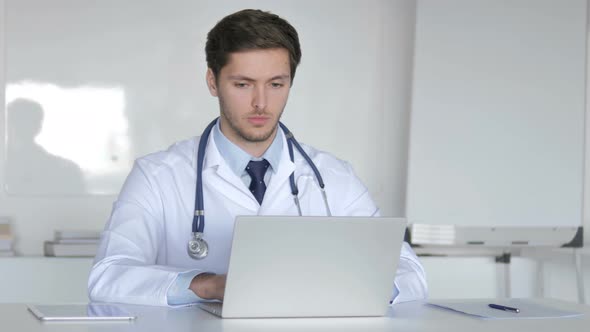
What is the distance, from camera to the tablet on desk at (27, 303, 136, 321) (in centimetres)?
178

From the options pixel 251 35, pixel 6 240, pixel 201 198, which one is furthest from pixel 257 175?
pixel 6 240

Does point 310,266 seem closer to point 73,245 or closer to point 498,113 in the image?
point 73,245

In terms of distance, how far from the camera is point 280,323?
179 centimetres

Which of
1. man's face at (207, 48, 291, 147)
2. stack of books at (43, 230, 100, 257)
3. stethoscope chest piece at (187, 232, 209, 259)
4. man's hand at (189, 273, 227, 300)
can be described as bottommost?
stack of books at (43, 230, 100, 257)

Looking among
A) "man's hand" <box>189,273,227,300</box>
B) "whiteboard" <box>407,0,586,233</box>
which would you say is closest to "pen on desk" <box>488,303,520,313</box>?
"man's hand" <box>189,273,227,300</box>

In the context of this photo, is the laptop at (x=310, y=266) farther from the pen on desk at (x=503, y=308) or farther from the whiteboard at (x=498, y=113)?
the whiteboard at (x=498, y=113)

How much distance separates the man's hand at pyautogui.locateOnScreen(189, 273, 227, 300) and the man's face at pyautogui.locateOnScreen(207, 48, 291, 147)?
1.93 ft

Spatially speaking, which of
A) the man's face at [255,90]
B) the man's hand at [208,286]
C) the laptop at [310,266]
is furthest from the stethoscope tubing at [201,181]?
the laptop at [310,266]

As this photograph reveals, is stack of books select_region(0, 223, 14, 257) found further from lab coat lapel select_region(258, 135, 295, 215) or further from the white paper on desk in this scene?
the white paper on desk

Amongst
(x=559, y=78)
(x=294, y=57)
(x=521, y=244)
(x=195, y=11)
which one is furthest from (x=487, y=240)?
(x=294, y=57)

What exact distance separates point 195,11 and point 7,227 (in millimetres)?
1253

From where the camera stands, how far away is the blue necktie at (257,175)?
8.32ft

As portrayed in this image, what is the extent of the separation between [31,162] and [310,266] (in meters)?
2.68

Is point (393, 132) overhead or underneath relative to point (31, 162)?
overhead
